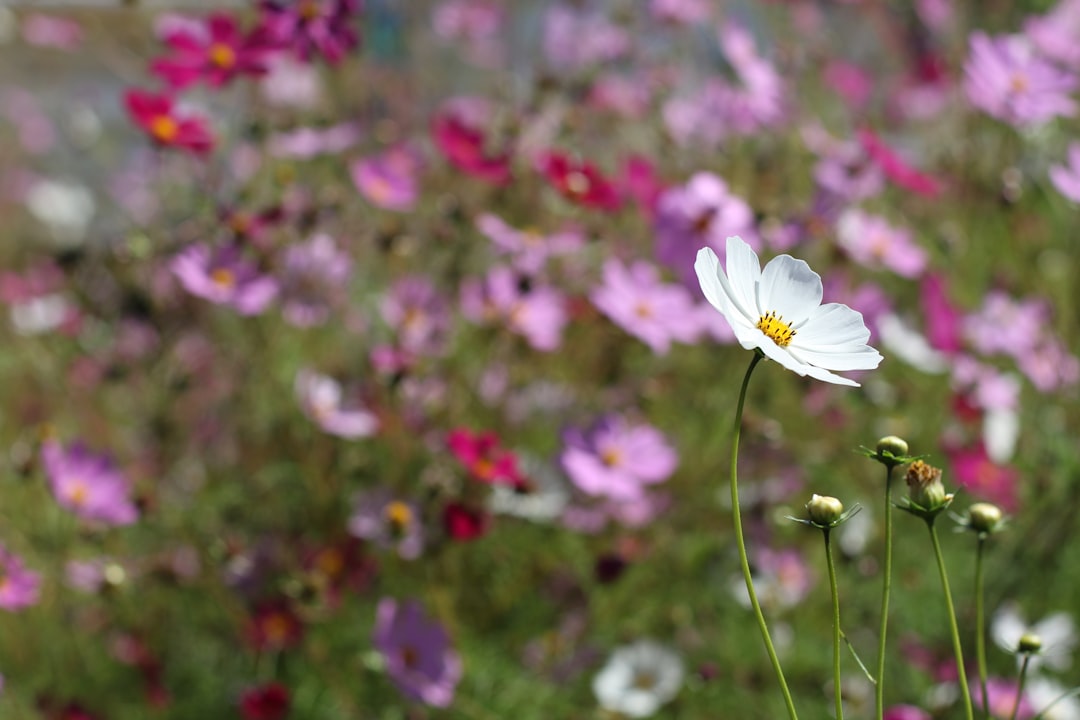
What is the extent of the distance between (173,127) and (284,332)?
41cm

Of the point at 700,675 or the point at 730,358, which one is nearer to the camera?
the point at 700,675

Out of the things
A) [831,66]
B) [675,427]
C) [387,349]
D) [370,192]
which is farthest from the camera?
[831,66]

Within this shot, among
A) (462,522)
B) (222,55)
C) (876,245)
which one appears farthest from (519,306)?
(876,245)

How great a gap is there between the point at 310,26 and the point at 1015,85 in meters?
0.80

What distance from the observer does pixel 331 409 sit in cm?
134

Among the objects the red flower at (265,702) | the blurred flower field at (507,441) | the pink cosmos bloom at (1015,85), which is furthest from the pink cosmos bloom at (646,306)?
the red flower at (265,702)

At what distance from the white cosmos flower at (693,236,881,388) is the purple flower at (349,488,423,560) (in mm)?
572

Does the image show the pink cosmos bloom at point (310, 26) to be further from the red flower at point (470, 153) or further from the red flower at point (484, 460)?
the red flower at point (484, 460)

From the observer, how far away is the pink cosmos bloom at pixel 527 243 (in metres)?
1.32

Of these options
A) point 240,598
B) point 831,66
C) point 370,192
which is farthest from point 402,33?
point 240,598

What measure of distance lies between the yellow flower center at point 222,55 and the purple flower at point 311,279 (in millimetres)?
245

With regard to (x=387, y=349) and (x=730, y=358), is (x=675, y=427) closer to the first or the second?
(x=730, y=358)

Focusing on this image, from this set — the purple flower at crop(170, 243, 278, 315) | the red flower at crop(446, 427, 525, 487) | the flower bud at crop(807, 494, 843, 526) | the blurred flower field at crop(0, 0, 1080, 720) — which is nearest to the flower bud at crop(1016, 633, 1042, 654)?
the flower bud at crop(807, 494, 843, 526)

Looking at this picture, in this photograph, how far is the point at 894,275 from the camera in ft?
6.63
